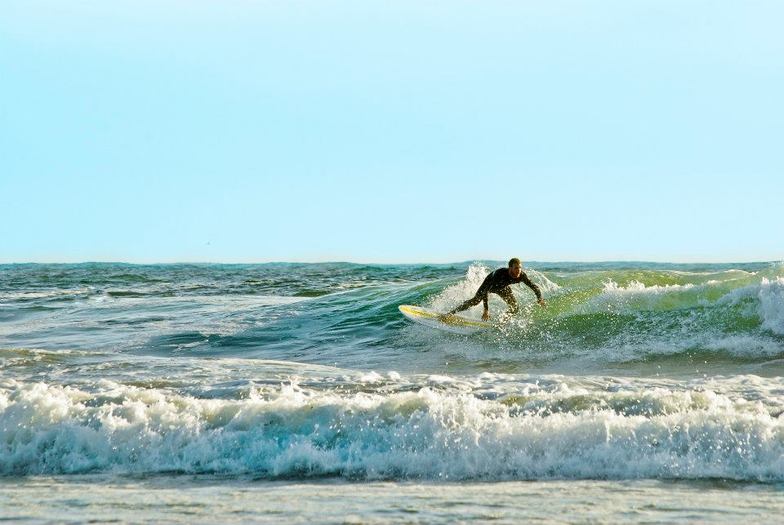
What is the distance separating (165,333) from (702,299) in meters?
12.5

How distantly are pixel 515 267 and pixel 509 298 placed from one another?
109 cm

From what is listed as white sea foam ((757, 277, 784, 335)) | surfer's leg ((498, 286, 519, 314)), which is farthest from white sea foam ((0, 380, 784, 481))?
surfer's leg ((498, 286, 519, 314))

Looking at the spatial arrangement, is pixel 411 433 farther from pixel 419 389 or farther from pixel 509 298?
pixel 509 298

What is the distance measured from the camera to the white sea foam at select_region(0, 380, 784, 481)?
7.48m

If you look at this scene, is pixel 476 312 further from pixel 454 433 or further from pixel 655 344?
pixel 454 433

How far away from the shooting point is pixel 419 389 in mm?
11562

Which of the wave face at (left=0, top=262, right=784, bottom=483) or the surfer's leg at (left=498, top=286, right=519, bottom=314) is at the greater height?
the surfer's leg at (left=498, top=286, right=519, bottom=314)

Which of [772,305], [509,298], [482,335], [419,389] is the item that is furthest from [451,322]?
[419,389]

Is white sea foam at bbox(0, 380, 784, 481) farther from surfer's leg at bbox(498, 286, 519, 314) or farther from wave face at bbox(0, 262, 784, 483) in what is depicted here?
surfer's leg at bbox(498, 286, 519, 314)

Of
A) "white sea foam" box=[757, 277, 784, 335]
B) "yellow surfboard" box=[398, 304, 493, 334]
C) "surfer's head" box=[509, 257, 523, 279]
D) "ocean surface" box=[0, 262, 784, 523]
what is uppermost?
"surfer's head" box=[509, 257, 523, 279]

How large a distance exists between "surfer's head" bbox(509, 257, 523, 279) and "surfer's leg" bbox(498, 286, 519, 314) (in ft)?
1.82

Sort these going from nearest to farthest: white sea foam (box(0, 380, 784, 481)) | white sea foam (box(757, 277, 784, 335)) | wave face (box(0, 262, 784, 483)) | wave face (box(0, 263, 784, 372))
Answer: white sea foam (box(0, 380, 784, 481)) < wave face (box(0, 262, 784, 483)) < wave face (box(0, 263, 784, 372)) < white sea foam (box(757, 277, 784, 335))

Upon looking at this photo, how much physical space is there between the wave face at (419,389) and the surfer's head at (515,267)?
116cm

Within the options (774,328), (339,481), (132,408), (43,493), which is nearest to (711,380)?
(774,328)
